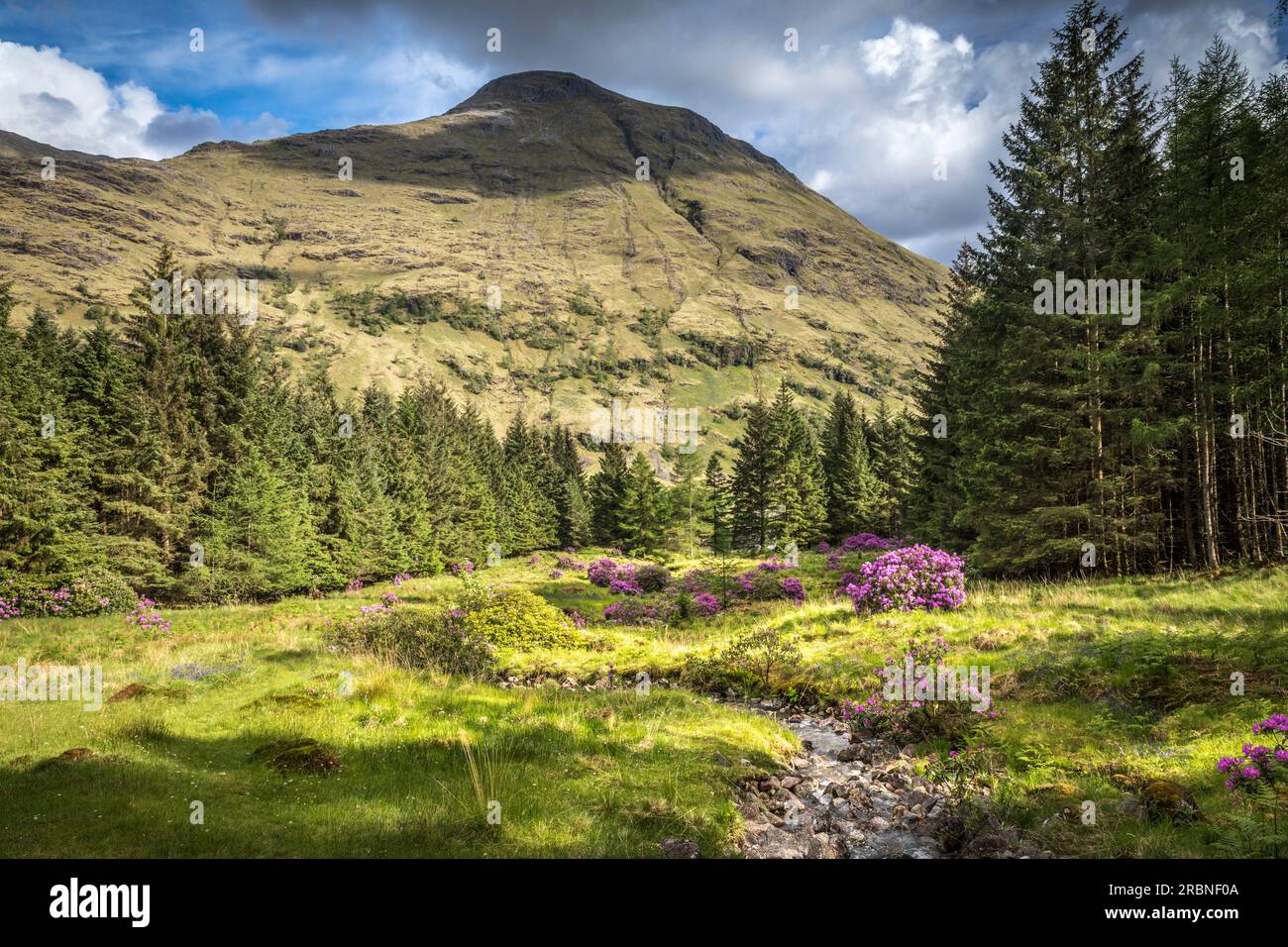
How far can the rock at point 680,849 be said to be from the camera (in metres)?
5.28

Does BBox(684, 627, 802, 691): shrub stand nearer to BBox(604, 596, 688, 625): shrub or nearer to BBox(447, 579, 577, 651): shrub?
BBox(447, 579, 577, 651): shrub

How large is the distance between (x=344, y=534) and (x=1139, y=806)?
A: 38135mm

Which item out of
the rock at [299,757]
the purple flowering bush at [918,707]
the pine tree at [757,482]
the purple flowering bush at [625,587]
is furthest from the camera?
the pine tree at [757,482]

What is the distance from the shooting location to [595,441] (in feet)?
595

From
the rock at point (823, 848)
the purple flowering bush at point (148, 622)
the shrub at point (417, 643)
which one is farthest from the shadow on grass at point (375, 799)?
the purple flowering bush at point (148, 622)

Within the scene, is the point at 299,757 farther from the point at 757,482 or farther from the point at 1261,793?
the point at 757,482

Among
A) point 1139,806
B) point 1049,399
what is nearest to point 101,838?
point 1139,806

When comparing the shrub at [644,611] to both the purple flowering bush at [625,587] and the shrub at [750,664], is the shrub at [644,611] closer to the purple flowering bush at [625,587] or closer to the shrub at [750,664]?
the purple flowering bush at [625,587]

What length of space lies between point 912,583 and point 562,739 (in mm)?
14039

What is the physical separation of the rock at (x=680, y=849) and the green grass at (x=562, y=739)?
0.13 metres

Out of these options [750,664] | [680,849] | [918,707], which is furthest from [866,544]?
[680,849]
